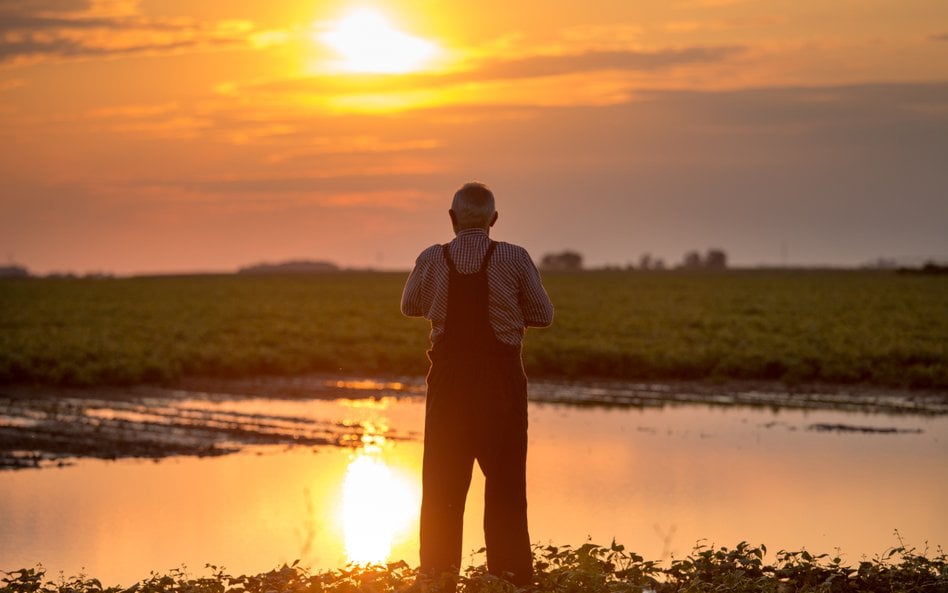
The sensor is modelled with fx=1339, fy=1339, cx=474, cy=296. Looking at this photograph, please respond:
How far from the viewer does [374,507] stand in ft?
39.5

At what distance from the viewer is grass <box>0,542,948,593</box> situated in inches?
313

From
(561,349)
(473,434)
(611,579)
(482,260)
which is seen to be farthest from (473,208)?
(561,349)

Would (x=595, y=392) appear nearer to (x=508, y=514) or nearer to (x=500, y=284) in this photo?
(x=508, y=514)

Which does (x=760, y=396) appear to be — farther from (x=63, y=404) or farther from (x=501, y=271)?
(x=501, y=271)

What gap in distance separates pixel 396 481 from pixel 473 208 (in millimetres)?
6729

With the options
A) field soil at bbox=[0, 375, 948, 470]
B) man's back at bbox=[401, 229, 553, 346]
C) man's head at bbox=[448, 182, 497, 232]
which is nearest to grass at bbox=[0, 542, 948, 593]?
man's back at bbox=[401, 229, 553, 346]

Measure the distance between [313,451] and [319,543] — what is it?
5.96m

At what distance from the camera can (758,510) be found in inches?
471

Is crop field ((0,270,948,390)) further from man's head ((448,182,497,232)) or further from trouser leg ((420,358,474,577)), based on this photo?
man's head ((448,182,497,232))

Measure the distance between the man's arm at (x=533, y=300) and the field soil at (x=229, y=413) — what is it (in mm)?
9195

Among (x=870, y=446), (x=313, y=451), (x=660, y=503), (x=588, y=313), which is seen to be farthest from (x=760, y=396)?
(x=588, y=313)

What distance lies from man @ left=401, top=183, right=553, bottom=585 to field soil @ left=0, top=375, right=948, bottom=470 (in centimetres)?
870

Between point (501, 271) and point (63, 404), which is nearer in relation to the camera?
point (501, 271)

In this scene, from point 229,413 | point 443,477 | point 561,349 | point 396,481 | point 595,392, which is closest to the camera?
point 443,477
